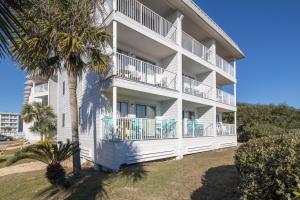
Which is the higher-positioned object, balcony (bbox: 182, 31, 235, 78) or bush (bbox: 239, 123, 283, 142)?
balcony (bbox: 182, 31, 235, 78)

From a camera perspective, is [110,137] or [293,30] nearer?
[110,137]

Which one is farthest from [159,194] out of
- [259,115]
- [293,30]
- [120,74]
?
[259,115]

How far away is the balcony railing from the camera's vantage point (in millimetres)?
12098

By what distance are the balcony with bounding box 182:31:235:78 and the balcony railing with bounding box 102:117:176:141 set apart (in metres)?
6.71

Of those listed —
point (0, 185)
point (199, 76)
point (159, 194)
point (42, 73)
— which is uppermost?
point (199, 76)

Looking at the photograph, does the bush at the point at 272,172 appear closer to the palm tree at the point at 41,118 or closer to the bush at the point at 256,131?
the palm tree at the point at 41,118

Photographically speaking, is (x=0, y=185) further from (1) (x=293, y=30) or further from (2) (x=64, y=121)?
(1) (x=293, y=30)

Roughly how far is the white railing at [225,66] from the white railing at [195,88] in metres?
3.49

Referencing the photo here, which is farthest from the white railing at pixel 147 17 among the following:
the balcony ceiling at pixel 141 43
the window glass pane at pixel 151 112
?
the window glass pane at pixel 151 112

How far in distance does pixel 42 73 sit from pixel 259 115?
28.7 meters

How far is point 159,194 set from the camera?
8211 mm

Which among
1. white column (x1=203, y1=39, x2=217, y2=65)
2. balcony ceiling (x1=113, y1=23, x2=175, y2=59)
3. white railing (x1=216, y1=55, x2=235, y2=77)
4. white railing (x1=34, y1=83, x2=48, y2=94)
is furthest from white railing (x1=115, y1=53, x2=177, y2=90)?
white railing (x1=34, y1=83, x2=48, y2=94)

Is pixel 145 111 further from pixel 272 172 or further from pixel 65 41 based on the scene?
pixel 272 172

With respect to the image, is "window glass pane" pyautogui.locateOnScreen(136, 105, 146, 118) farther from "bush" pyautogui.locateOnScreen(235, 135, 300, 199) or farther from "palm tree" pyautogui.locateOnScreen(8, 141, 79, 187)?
"bush" pyautogui.locateOnScreen(235, 135, 300, 199)
